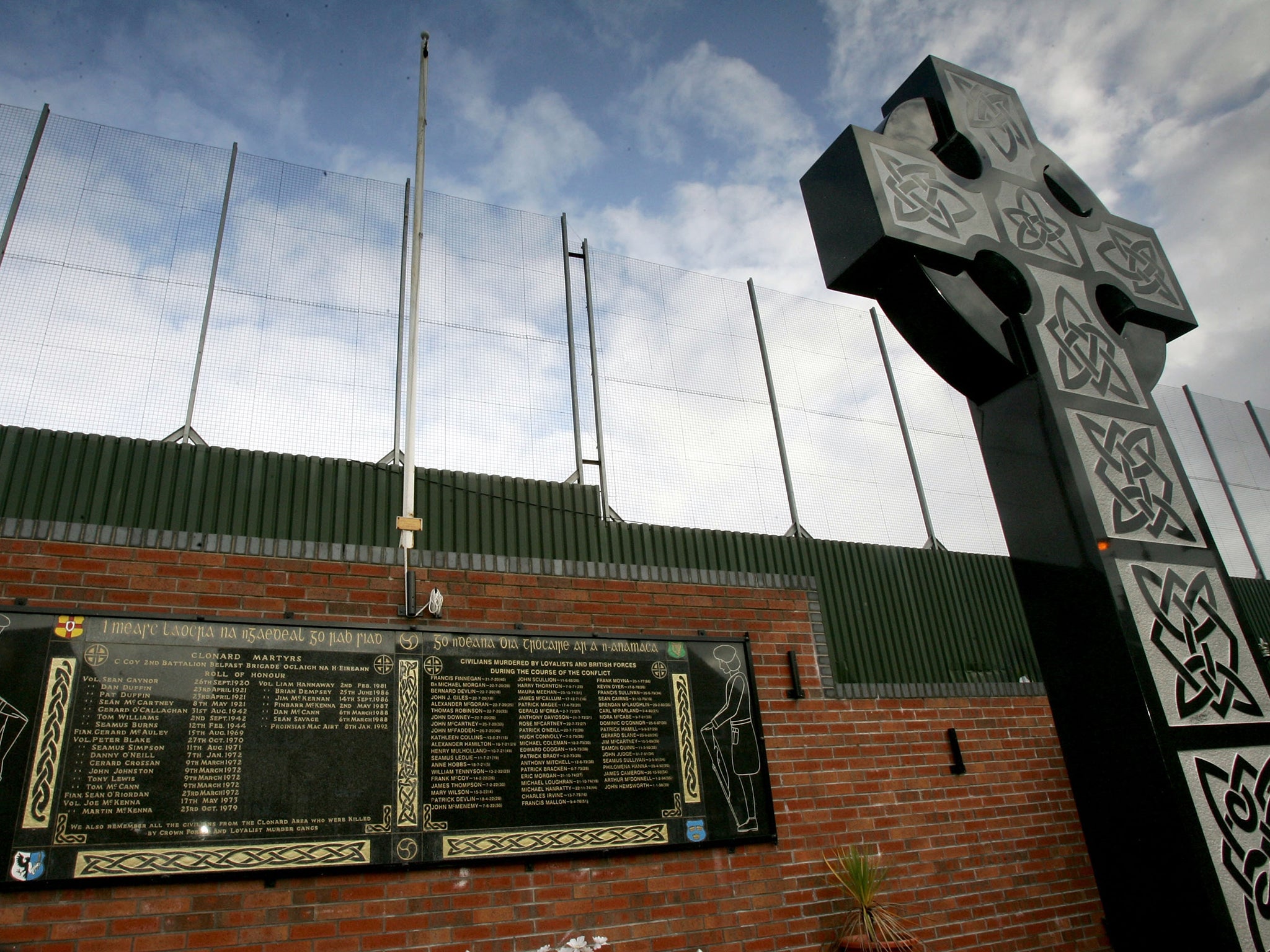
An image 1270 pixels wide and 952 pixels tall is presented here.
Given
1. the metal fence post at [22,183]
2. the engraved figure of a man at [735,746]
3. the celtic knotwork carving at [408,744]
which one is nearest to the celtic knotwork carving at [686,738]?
the engraved figure of a man at [735,746]

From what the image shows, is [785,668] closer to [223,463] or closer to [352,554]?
[352,554]

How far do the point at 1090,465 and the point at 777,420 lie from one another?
5.45 m

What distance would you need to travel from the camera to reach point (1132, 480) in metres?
3.34

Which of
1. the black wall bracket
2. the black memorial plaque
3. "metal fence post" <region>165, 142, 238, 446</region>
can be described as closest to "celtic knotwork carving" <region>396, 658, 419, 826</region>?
the black memorial plaque

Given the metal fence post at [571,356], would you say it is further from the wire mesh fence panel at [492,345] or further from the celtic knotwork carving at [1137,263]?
the celtic knotwork carving at [1137,263]

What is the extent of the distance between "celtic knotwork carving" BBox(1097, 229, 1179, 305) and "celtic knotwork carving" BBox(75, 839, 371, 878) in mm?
4921

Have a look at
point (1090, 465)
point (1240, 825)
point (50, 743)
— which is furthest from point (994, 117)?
point (50, 743)

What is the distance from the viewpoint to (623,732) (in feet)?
18.8

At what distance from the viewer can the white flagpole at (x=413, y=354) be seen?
18.7 feet

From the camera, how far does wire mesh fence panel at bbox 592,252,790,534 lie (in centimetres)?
747

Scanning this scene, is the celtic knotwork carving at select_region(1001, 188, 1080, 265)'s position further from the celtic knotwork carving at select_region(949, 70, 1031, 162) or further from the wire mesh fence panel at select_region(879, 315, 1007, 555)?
the wire mesh fence panel at select_region(879, 315, 1007, 555)

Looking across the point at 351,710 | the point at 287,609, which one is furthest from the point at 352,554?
the point at 351,710

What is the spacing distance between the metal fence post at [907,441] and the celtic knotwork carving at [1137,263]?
451 cm

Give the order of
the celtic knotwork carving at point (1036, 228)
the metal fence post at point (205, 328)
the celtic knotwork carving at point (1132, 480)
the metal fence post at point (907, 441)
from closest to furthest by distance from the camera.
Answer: the celtic knotwork carving at point (1132, 480), the celtic knotwork carving at point (1036, 228), the metal fence post at point (205, 328), the metal fence post at point (907, 441)
